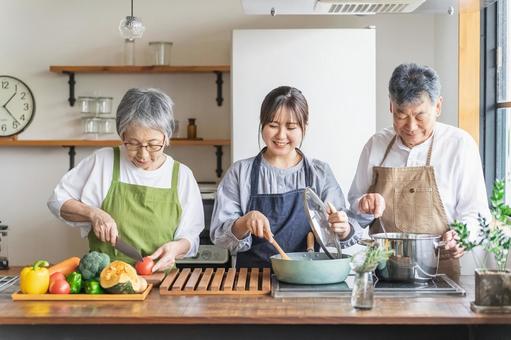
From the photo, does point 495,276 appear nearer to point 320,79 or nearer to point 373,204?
point 373,204

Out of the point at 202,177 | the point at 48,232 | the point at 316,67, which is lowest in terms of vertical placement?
the point at 48,232

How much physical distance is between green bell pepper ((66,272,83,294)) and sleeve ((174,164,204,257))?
0.57 m

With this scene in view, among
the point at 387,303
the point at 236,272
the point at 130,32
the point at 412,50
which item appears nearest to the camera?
the point at 387,303

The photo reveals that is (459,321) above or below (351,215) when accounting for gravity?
below

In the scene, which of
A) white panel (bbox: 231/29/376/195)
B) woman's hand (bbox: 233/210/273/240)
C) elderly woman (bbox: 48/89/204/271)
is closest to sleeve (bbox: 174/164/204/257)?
elderly woman (bbox: 48/89/204/271)

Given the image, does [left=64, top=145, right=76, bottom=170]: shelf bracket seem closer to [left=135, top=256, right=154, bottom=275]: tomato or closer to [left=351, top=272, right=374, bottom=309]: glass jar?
[left=135, top=256, right=154, bottom=275]: tomato

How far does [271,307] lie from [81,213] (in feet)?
3.14

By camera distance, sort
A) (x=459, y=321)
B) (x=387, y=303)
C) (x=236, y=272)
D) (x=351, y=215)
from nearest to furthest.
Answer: (x=459, y=321) → (x=387, y=303) → (x=236, y=272) → (x=351, y=215)

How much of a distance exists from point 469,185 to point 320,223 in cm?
59

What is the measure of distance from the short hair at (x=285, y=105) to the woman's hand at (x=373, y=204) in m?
0.35

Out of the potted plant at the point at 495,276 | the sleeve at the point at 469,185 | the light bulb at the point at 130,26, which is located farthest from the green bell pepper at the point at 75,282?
the light bulb at the point at 130,26

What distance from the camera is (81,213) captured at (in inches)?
116

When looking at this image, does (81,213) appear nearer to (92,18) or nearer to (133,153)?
(133,153)

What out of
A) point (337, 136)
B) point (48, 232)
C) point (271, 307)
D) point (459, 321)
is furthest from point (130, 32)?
point (459, 321)
